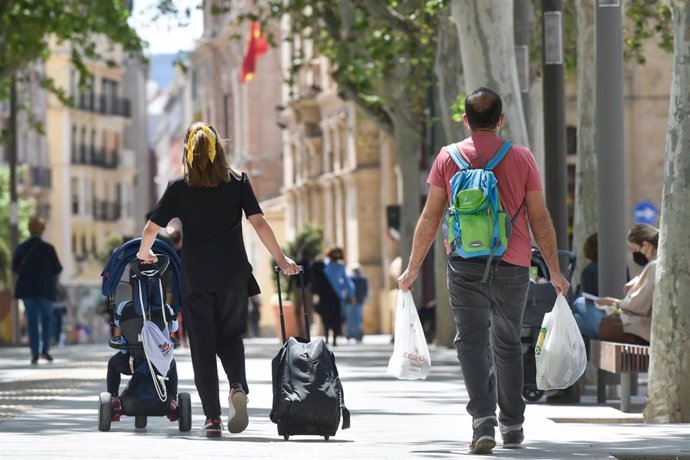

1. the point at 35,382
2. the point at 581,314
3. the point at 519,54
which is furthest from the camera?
the point at 519,54

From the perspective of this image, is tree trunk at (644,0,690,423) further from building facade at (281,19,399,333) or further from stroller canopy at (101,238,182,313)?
building facade at (281,19,399,333)

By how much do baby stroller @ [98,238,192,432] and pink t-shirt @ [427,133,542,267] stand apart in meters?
2.38

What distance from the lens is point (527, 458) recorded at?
11523 millimetres

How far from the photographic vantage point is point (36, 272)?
94.0ft

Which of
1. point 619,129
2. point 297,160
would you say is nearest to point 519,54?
point 619,129

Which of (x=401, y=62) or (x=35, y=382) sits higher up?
(x=401, y=62)

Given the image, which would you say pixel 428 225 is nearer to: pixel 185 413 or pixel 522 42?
pixel 185 413

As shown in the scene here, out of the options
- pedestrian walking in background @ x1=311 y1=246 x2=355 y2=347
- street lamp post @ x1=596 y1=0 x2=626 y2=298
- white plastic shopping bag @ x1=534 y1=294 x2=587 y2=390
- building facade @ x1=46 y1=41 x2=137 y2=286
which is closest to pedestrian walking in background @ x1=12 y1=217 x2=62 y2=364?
street lamp post @ x1=596 y1=0 x2=626 y2=298

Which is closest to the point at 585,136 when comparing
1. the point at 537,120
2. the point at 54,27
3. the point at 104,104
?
the point at 537,120

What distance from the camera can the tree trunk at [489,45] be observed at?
23469mm

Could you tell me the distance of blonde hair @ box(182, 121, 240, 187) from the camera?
13.1m

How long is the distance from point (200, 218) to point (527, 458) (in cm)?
272

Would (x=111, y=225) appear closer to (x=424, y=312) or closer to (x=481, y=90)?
(x=424, y=312)

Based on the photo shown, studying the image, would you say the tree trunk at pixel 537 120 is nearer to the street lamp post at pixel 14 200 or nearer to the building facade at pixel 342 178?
the street lamp post at pixel 14 200
